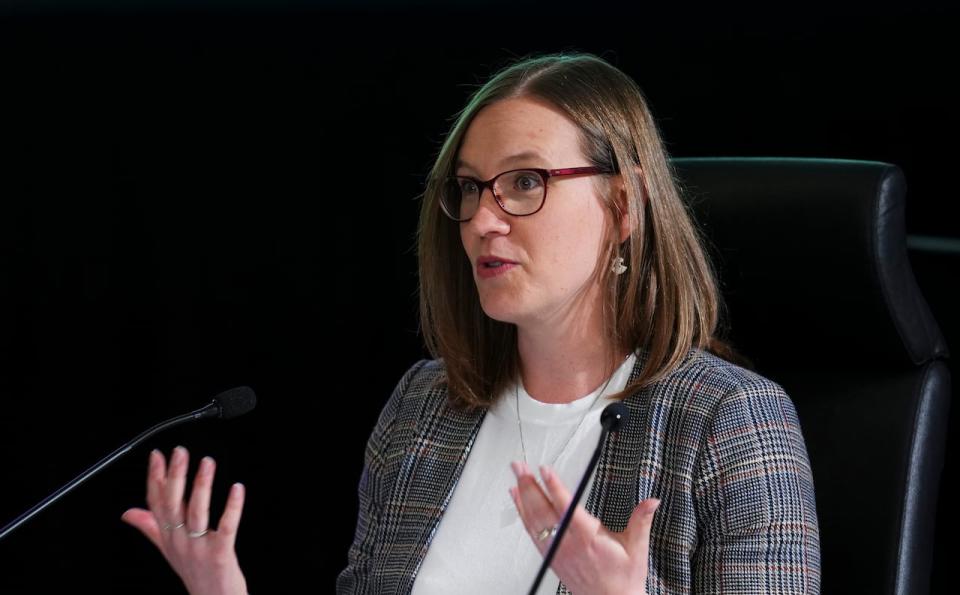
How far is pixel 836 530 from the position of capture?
1.53 meters

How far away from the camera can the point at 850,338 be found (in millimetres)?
1558

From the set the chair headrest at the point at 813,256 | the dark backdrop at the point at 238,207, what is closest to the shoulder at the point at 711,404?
the chair headrest at the point at 813,256

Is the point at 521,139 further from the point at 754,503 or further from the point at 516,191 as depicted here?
the point at 754,503

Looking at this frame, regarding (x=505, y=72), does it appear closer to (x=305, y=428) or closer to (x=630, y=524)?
(x=630, y=524)

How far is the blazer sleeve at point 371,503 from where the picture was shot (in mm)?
1659

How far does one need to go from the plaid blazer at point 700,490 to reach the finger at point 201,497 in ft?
1.07

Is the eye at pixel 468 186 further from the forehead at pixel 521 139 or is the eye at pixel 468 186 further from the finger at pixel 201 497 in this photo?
the finger at pixel 201 497

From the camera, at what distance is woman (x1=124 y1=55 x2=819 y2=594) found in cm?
138

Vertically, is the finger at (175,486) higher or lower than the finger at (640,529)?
higher

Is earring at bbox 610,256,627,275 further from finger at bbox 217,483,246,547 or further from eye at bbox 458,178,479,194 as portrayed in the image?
finger at bbox 217,483,246,547

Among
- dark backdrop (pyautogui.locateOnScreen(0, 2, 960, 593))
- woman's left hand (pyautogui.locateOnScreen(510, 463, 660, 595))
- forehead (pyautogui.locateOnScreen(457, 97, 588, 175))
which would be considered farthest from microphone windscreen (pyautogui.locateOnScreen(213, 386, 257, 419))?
dark backdrop (pyautogui.locateOnScreen(0, 2, 960, 593))

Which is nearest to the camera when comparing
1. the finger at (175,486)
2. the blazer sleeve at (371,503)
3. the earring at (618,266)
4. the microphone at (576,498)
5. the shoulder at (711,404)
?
the microphone at (576,498)

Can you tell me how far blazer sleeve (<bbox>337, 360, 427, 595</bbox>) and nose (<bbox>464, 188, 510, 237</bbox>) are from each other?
0.38 m

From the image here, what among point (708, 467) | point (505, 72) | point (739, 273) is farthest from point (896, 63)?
point (708, 467)
